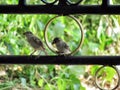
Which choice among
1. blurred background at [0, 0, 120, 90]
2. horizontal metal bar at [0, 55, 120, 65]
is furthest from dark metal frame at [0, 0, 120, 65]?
blurred background at [0, 0, 120, 90]

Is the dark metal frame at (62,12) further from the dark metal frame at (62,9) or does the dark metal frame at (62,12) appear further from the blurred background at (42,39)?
the blurred background at (42,39)

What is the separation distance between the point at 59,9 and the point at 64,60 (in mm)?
110

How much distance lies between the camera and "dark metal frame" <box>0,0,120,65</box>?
2.42ft

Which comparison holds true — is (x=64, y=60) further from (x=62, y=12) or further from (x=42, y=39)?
(x=42, y=39)

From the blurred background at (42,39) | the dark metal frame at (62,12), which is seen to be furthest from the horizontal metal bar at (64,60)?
the blurred background at (42,39)

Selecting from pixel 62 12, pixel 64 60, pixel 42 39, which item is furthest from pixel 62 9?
pixel 42 39

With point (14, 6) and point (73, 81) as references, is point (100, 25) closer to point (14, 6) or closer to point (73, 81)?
point (73, 81)

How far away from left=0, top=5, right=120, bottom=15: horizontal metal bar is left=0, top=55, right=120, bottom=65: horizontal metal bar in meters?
0.10

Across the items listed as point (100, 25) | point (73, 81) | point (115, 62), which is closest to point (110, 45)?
point (100, 25)

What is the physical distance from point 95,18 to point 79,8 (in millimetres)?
619

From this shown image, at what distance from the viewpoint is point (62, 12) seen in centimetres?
76

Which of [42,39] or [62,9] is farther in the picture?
[42,39]

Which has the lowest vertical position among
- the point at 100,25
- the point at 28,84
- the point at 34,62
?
the point at 28,84

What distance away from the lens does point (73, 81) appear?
1.14m
